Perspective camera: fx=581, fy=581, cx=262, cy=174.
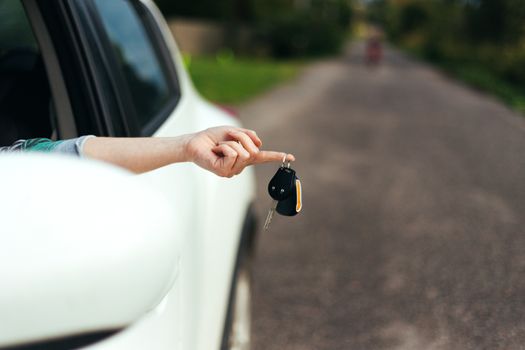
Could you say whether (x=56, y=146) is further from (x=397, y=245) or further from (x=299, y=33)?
(x=299, y=33)

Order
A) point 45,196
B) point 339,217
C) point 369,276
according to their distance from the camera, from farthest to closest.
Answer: point 339,217, point 369,276, point 45,196

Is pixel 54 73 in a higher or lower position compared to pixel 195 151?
lower

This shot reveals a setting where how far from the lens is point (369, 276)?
3904mm

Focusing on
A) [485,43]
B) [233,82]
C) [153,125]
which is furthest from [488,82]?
[153,125]

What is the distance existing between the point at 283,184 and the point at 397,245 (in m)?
3.36

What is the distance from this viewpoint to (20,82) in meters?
2.01

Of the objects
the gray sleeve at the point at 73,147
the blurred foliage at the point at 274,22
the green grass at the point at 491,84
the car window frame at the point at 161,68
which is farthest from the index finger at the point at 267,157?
the blurred foliage at the point at 274,22

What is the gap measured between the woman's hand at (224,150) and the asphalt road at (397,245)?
5.95 feet

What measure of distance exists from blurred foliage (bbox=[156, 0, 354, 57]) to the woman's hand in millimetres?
33322

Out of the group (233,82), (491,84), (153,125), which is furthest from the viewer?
(491,84)

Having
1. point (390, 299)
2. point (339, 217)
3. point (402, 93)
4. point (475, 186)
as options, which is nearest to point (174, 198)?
point (390, 299)

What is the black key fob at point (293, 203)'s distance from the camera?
127cm

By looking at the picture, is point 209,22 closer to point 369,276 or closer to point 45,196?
point 369,276

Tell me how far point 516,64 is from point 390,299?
16.5 meters
